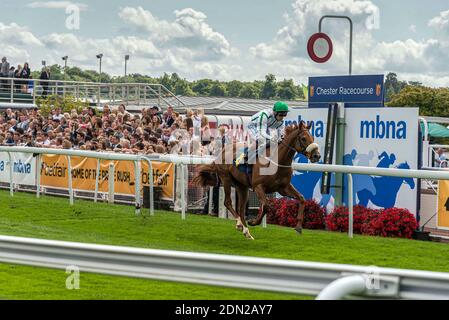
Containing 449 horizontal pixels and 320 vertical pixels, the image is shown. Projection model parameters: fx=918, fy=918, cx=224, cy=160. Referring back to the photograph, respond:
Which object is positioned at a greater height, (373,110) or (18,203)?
(373,110)

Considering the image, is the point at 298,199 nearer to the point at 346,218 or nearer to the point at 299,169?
the point at 299,169

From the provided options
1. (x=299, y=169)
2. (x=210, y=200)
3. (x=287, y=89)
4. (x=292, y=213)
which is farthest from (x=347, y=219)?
(x=287, y=89)

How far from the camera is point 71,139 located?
1852 centimetres

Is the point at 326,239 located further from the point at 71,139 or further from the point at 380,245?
the point at 71,139

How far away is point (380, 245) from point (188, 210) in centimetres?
474

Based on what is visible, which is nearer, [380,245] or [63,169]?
[380,245]

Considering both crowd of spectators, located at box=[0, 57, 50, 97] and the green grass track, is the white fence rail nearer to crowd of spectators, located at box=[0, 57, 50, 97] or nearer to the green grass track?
the green grass track

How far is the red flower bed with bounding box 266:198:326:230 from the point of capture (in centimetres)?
1375

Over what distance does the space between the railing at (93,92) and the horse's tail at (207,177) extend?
1301cm

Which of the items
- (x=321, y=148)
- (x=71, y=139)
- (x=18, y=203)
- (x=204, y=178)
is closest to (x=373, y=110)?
(x=321, y=148)

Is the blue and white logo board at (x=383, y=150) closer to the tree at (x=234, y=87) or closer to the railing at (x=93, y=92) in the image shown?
the railing at (x=93, y=92)

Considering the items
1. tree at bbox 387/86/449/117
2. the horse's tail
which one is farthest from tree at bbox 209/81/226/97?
the horse's tail

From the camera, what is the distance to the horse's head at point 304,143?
11.1 m

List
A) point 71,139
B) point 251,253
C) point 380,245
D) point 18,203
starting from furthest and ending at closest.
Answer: point 71,139
point 18,203
point 380,245
point 251,253
